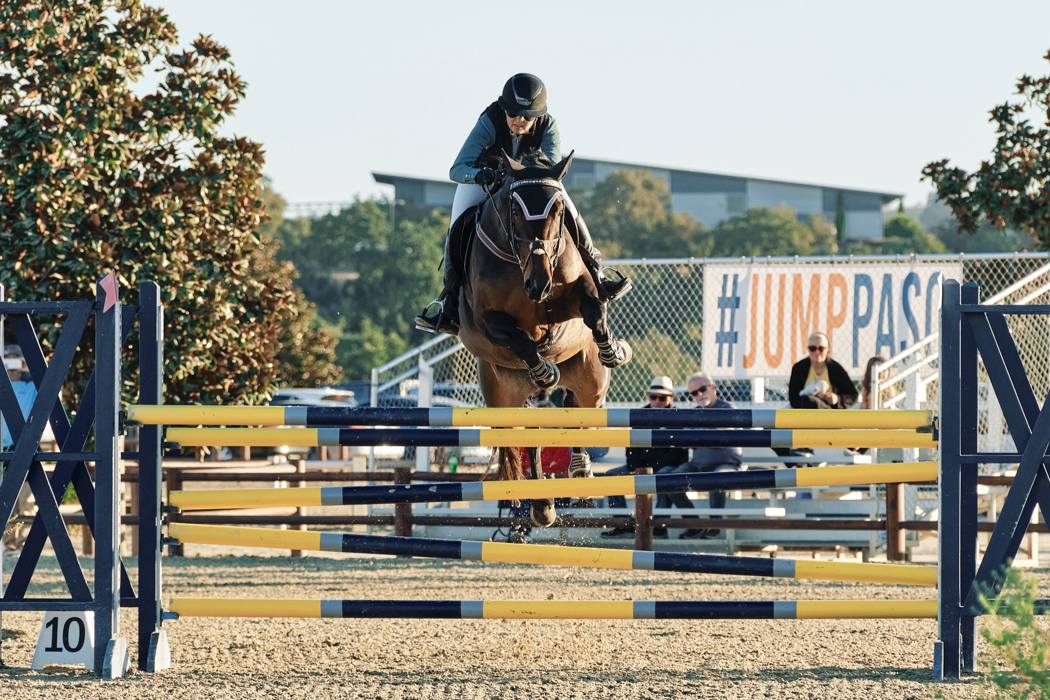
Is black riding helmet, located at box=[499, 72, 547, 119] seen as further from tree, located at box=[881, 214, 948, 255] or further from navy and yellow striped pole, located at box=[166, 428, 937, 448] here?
tree, located at box=[881, 214, 948, 255]

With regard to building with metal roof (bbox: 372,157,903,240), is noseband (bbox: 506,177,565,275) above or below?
below

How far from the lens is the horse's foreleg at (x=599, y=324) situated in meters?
8.18

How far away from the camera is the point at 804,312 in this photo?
1401 centimetres

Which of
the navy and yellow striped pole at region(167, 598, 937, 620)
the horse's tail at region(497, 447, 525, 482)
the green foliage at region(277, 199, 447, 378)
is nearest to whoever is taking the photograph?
the navy and yellow striped pole at region(167, 598, 937, 620)

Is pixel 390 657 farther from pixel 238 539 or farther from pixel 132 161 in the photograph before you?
pixel 132 161

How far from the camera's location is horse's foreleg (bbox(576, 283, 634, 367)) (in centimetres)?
818

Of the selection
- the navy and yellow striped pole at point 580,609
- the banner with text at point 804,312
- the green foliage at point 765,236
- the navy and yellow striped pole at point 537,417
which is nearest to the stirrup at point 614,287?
the navy and yellow striped pole at point 537,417

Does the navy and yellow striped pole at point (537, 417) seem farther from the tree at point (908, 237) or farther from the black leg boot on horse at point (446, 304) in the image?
the tree at point (908, 237)

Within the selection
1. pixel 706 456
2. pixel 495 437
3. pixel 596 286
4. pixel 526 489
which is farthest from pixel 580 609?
pixel 706 456

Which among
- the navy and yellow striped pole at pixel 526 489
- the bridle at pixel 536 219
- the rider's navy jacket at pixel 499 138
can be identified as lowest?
the navy and yellow striped pole at pixel 526 489

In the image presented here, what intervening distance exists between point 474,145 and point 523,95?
0.44 metres

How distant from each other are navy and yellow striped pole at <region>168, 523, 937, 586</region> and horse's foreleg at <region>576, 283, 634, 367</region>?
1.96 meters

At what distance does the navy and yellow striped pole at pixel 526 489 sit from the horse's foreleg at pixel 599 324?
67.6 inches

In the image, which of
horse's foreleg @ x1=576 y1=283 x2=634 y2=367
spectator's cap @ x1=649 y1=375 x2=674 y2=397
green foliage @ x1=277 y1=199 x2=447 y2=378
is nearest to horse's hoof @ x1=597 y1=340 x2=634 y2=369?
horse's foreleg @ x1=576 y1=283 x2=634 y2=367
